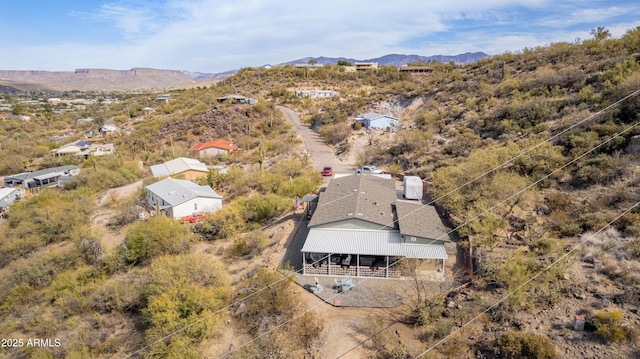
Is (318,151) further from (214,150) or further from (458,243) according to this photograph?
(458,243)

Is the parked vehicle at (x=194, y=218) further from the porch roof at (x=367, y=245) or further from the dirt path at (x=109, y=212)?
the porch roof at (x=367, y=245)

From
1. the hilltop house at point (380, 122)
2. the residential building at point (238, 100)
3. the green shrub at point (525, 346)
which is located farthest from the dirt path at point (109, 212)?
the residential building at point (238, 100)

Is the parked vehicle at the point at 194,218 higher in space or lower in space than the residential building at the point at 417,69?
lower

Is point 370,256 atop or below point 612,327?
below

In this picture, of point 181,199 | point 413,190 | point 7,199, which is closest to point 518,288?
point 413,190

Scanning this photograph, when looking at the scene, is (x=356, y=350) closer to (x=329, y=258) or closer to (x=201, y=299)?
(x=329, y=258)

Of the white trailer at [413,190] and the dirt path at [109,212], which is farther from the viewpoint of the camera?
the white trailer at [413,190]
